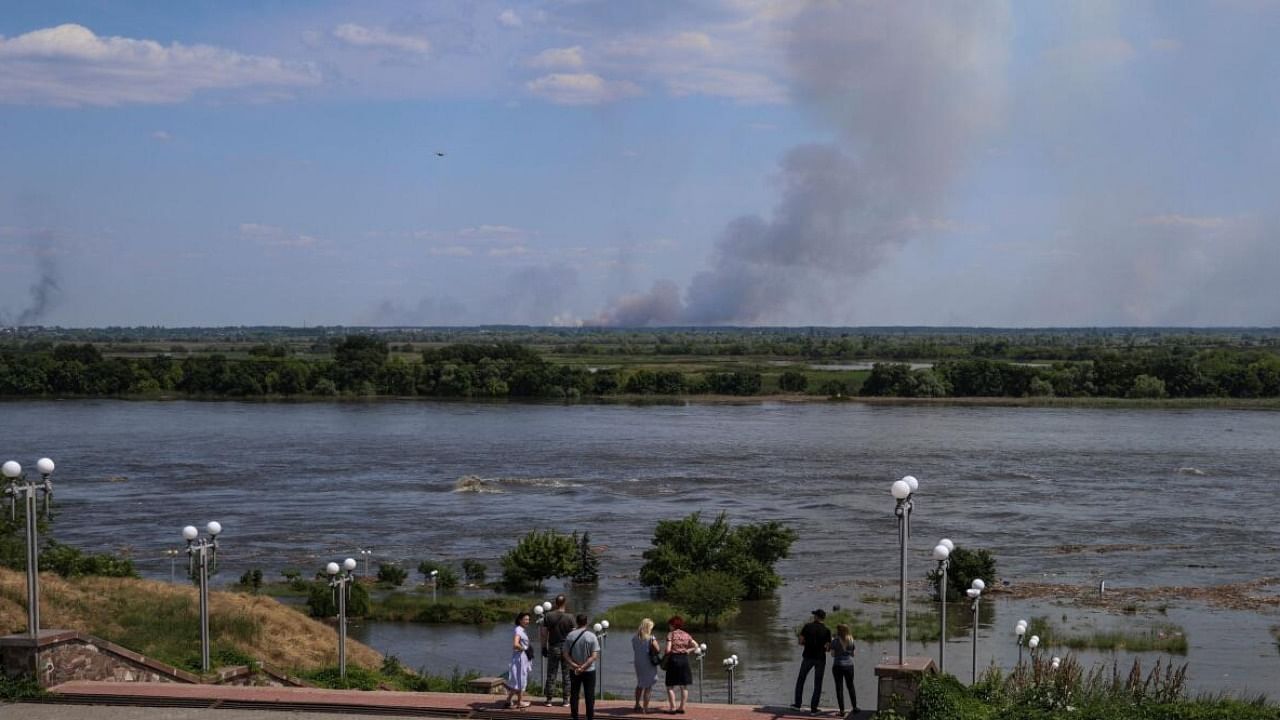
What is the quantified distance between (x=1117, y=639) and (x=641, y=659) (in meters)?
18.8

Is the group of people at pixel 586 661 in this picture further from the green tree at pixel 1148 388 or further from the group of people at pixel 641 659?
the green tree at pixel 1148 388

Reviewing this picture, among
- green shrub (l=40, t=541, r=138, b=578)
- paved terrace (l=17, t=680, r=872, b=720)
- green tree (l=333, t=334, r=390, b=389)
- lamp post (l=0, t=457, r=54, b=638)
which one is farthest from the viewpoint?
green tree (l=333, t=334, r=390, b=389)

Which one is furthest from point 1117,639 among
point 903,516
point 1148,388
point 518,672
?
point 1148,388

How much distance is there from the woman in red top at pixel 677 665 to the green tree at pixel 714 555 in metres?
19.2

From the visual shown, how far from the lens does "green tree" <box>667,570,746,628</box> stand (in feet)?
99.2

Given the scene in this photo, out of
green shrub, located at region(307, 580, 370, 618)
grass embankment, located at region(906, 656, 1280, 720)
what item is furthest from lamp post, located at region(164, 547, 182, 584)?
grass embankment, located at region(906, 656, 1280, 720)

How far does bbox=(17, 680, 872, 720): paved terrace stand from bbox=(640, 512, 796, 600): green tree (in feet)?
61.8

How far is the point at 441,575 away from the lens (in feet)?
115

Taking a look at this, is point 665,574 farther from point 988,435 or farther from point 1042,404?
point 1042,404

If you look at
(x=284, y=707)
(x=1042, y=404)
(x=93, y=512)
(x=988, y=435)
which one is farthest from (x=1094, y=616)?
(x=1042, y=404)

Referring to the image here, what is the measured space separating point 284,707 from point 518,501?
3661 cm

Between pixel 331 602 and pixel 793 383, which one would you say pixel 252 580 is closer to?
pixel 331 602

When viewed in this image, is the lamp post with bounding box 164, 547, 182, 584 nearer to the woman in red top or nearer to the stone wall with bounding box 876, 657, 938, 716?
the woman in red top

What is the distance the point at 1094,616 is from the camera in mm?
31359
